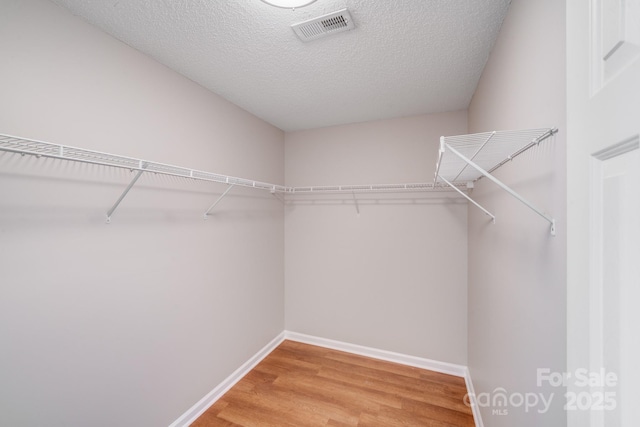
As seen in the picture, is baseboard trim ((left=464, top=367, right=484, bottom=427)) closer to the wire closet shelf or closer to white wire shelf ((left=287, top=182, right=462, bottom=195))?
the wire closet shelf

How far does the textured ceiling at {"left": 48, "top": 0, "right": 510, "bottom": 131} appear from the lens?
1.20 m

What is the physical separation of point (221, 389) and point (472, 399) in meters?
2.00

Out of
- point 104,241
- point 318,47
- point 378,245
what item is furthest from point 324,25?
point 378,245

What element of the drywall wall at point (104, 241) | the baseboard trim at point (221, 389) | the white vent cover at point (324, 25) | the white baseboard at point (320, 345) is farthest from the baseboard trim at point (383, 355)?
the white vent cover at point (324, 25)

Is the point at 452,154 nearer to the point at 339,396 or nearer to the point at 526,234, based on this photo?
the point at 526,234

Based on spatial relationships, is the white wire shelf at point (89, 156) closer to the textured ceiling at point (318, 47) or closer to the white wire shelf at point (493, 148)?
the textured ceiling at point (318, 47)

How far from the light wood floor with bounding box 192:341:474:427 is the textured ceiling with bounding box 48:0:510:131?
2455mm

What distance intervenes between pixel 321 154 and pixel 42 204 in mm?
2203

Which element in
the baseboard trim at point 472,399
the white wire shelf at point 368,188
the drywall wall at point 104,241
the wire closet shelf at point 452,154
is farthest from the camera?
the white wire shelf at point 368,188

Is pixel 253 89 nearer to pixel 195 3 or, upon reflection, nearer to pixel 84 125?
pixel 195 3

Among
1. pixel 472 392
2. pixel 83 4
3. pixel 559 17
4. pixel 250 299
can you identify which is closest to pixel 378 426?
pixel 472 392

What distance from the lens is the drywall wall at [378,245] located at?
92.0 inches

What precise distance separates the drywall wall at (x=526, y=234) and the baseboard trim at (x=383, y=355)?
0.74 meters

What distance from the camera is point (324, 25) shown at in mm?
1293
